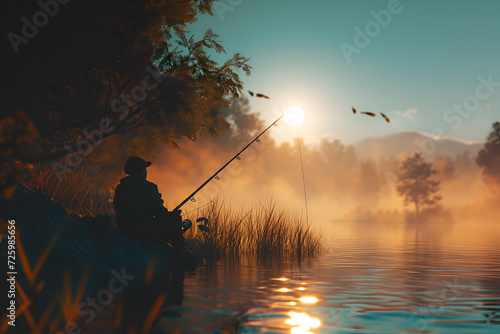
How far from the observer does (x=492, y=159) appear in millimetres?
62156

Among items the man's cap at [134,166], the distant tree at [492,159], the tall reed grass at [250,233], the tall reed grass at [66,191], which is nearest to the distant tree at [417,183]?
the distant tree at [492,159]

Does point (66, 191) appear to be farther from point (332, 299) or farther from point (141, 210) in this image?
point (332, 299)

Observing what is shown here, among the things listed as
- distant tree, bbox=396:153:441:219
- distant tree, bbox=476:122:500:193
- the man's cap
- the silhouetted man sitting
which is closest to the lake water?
the silhouetted man sitting

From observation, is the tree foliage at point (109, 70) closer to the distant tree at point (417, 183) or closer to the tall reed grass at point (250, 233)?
the tall reed grass at point (250, 233)

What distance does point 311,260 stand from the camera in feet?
44.2

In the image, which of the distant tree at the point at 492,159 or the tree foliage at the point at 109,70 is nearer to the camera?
the tree foliage at the point at 109,70

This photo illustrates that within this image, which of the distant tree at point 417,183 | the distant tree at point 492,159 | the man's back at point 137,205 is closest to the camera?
the man's back at point 137,205

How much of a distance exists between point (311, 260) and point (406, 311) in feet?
23.3

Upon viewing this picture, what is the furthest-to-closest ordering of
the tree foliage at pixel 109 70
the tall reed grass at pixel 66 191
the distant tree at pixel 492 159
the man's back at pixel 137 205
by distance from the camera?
the distant tree at pixel 492 159, the tall reed grass at pixel 66 191, the tree foliage at pixel 109 70, the man's back at pixel 137 205

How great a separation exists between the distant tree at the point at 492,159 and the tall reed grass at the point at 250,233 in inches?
2131

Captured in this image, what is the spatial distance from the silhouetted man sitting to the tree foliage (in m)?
3.70

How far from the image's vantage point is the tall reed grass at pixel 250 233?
44.7 ft

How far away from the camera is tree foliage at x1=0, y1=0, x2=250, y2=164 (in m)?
12.4

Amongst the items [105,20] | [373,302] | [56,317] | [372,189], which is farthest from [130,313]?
[372,189]
